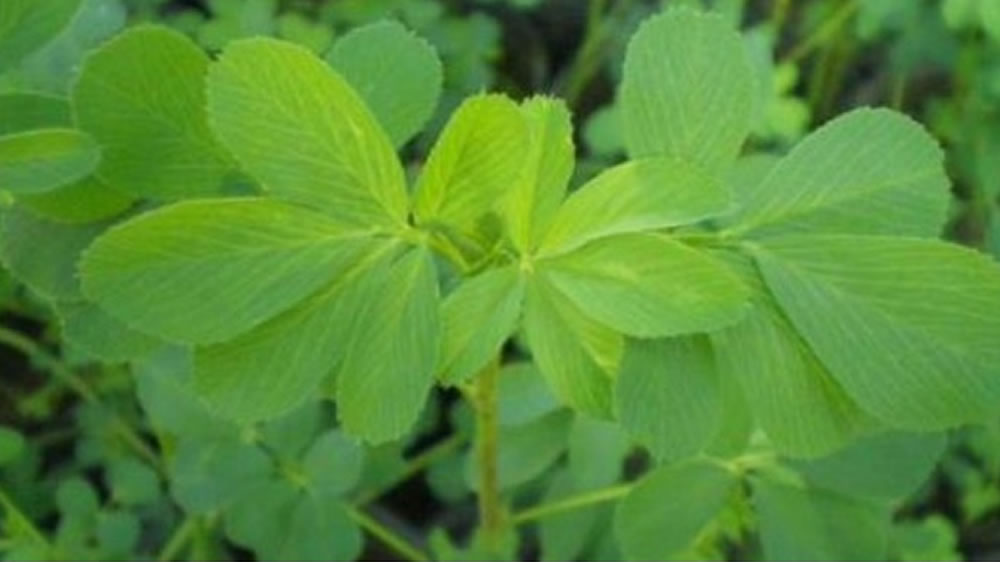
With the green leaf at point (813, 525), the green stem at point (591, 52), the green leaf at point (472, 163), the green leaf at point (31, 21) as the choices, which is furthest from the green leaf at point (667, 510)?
the green stem at point (591, 52)

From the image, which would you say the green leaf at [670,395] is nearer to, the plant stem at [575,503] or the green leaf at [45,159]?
the green leaf at [45,159]

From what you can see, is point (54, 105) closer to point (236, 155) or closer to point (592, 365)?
point (236, 155)

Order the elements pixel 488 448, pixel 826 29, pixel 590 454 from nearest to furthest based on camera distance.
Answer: pixel 488 448 → pixel 590 454 → pixel 826 29

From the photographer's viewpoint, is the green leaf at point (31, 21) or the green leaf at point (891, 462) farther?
the green leaf at point (891, 462)

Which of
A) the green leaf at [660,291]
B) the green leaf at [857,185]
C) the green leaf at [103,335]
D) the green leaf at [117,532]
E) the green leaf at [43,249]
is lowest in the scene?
the green leaf at [117,532]

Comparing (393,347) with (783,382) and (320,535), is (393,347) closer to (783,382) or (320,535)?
(783,382)

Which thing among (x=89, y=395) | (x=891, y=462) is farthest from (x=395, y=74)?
(x=89, y=395)

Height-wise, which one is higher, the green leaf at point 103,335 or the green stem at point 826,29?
the green leaf at point 103,335

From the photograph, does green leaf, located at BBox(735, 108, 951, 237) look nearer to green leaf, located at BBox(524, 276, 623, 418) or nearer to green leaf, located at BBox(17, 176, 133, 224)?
green leaf, located at BBox(524, 276, 623, 418)
